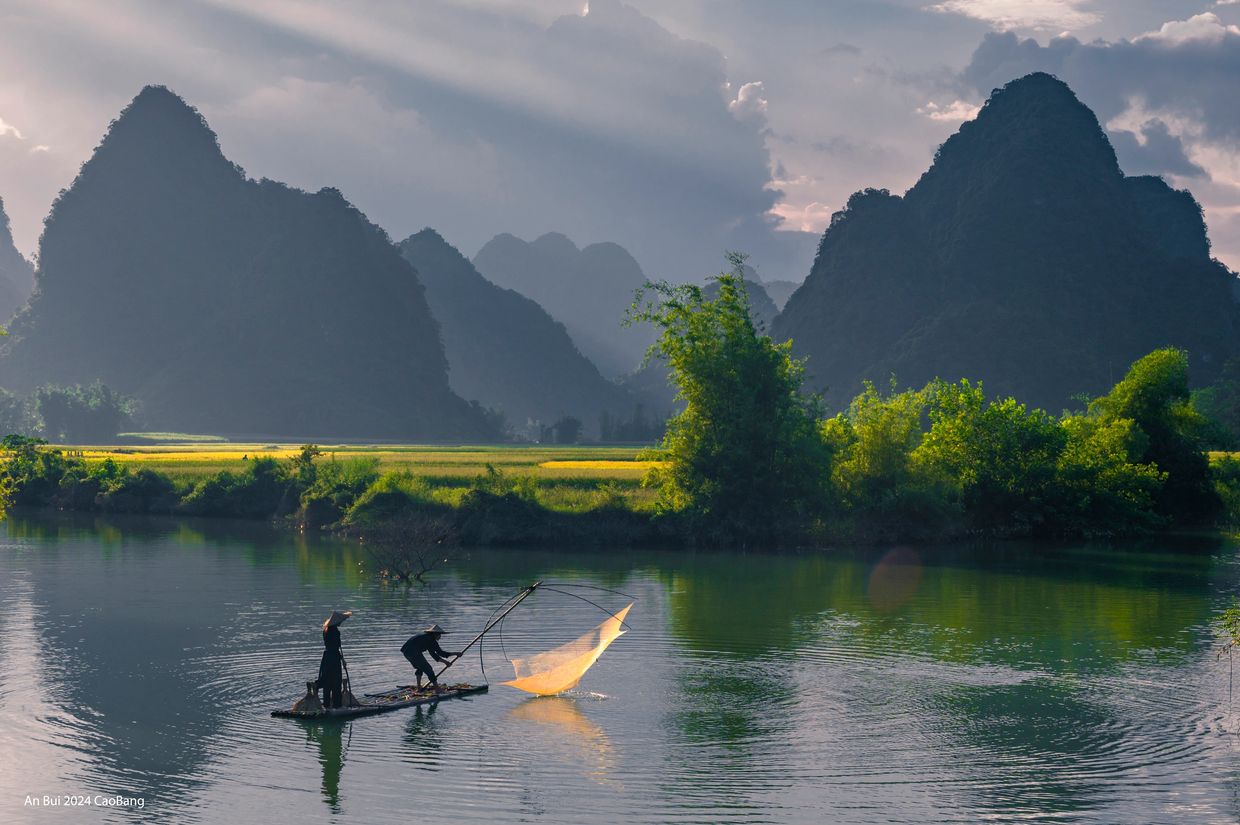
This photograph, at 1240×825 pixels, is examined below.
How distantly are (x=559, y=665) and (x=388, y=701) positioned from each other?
10.6 ft

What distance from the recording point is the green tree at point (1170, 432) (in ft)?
216

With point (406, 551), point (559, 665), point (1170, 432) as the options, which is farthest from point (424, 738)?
point (1170, 432)

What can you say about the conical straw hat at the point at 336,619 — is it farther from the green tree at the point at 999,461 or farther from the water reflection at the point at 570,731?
the green tree at the point at 999,461

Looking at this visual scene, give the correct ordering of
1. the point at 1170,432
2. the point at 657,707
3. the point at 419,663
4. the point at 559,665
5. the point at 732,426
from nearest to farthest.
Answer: the point at 657,707 < the point at 419,663 < the point at 559,665 < the point at 732,426 < the point at 1170,432

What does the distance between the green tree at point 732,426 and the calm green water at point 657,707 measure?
1251cm

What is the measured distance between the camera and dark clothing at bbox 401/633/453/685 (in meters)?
23.1

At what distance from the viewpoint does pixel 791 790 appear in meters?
17.9

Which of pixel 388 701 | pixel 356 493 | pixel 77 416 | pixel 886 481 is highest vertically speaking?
pixel 77 416

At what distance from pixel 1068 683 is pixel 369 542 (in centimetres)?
3290

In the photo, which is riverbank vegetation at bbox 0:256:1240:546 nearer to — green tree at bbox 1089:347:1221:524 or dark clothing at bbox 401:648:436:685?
green tree at bbox 1089:347:1221:524

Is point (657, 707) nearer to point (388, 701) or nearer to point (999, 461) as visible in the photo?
point (388, 701)

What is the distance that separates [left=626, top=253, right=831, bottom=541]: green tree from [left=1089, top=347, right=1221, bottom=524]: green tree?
794 inches

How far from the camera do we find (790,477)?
55.3 meters

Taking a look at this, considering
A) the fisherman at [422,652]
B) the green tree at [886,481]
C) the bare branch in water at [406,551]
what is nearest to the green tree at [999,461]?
the green tree at [886,481]
